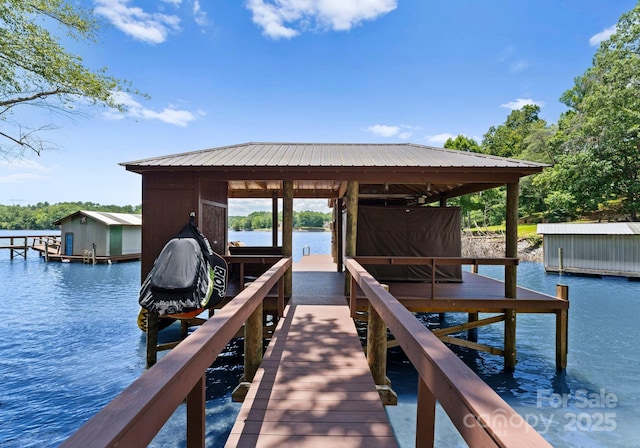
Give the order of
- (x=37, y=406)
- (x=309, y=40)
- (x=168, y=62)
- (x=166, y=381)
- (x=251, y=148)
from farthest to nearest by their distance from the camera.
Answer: (x=309, y=40) → (x=168, y=62) → (x=251, y=148) → (x=37, y=406) → (x=166, y=381)

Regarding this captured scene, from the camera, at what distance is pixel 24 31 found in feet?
32.7

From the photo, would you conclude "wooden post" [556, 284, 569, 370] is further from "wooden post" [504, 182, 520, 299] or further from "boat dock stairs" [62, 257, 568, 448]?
"boat dock stairs" [62, 257, 568, 448]

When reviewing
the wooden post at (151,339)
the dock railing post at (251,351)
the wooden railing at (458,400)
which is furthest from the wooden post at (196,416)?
the wooden post at (151,339)

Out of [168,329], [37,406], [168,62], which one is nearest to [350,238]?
[37,406]

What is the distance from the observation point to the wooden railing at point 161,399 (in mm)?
883

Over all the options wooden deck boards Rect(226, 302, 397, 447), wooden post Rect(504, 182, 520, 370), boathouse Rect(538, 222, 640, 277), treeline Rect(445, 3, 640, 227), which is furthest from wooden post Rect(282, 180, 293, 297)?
treeline Rect(445, 3, 640, 227)

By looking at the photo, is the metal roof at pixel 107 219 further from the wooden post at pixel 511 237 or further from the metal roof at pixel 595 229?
the metal roof at pixel 595 229

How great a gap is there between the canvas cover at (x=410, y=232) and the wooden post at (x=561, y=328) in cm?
270

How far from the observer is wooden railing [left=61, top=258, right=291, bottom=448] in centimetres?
88

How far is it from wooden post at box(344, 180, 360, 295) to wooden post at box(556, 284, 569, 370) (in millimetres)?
4390

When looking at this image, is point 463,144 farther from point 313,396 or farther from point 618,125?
point 313,396

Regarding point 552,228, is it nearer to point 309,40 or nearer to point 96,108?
point 309,40

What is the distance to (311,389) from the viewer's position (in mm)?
3168

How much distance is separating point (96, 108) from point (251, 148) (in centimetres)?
742
